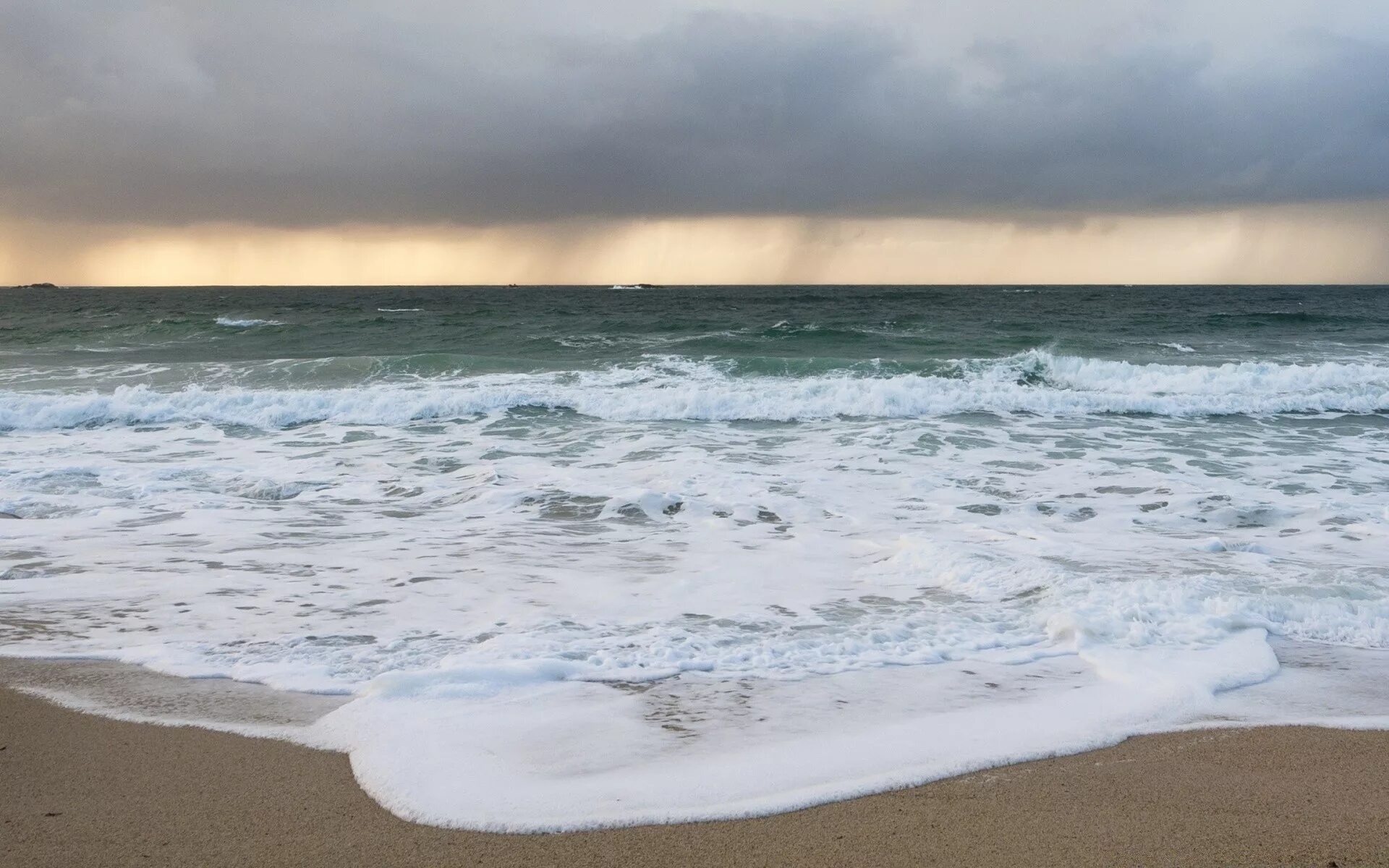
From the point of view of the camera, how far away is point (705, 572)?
605cm

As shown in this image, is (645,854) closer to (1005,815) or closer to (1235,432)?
(1005,815)

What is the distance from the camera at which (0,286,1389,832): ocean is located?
3.59 meters

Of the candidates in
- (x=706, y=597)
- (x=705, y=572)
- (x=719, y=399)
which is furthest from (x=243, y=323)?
(x=706, y=597)

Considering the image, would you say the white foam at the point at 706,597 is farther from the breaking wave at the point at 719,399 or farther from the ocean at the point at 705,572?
the breaking wave at the point at 719,399

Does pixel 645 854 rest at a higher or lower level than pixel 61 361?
lower

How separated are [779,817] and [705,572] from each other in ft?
10.2

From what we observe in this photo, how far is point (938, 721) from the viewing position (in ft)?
12.2

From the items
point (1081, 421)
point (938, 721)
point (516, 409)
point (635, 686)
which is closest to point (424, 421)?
point (516, 409)

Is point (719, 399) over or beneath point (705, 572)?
over

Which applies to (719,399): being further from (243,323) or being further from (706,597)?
(243,323)

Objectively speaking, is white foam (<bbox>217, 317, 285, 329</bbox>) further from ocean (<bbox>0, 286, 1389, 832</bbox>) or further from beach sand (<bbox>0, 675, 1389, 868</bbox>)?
beach sand (<bbox>0, 675, 1389, 868</bbox>)

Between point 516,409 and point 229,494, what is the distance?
264 inches

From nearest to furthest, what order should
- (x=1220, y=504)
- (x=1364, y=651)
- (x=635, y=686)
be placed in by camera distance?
(x=635, y=686) < (x=1364, y=651) < (x=1220, y=504)

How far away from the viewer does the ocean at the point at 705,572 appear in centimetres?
359
